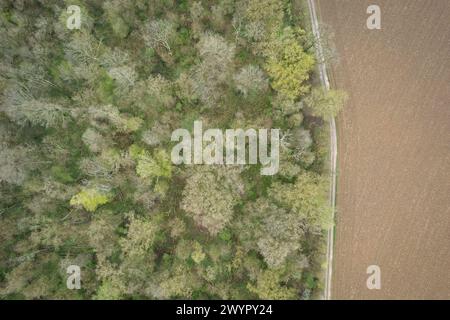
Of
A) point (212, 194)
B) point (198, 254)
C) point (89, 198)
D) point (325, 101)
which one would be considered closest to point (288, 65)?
point (325, 101)

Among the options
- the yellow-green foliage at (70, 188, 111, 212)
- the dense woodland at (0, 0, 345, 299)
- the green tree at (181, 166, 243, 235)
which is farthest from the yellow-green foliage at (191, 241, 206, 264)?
the yellow-green foliage at (70, 188, 111, 212)

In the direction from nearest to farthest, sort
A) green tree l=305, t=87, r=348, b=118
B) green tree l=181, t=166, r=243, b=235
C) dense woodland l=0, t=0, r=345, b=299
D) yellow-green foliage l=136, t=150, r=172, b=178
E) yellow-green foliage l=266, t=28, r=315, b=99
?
1. green tree l=181, t=166, r=243, b=235
2. yellow-green foliage l=266, t=28, r=315, b=99
3. yellow-green foliage l=136, t=150, r=172, b=178
4. dense woodland l=0, t=0, r=345, b=299
5. green tree l=305, t=87, r=348, b=118

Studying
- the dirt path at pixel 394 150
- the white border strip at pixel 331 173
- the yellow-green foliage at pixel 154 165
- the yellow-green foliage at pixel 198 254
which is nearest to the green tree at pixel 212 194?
the yellow-green foliage at pixel 198 254

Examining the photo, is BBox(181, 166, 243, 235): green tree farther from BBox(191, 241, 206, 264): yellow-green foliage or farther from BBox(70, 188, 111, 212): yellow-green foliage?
BBox(70, 188, 111, 212): yellow-green foliage

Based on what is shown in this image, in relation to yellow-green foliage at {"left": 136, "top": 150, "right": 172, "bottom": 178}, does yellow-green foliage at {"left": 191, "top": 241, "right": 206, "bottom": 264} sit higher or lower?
lower

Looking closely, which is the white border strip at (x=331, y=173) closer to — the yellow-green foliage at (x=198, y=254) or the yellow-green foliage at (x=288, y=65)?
the yellow-green foliage at (x=288, y=65)

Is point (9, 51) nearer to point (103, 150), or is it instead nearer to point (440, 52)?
point (103, 150)

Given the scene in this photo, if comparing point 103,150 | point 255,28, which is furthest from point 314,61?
point 103,150
